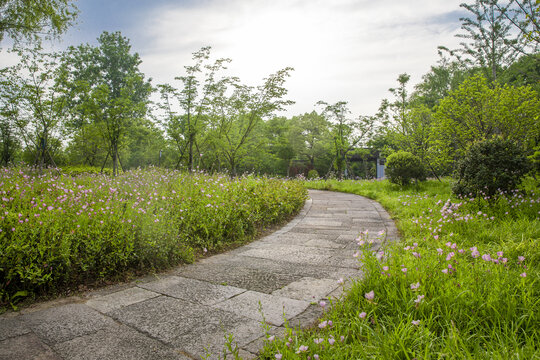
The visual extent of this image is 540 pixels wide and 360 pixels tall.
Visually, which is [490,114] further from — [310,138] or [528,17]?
[310,138]

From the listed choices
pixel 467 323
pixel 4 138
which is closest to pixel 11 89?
pixel 4 138

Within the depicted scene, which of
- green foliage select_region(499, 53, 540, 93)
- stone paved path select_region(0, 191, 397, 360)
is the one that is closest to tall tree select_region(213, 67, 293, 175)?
stone paved path select_region(0, 191, 397, 360)

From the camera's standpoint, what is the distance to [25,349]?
5.70 ft

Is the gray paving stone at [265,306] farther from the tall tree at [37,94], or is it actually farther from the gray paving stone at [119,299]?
the tall tree at [37,94]

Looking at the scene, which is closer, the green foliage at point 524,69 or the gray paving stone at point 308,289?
the gray paving stone at point 308,289

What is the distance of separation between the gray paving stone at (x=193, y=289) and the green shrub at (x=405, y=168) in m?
8.17

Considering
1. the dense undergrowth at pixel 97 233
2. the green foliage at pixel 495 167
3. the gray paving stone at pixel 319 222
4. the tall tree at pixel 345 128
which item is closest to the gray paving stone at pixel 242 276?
the dense undergrowth at pixel 97 233

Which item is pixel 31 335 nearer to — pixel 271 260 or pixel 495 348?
pixel 271 260

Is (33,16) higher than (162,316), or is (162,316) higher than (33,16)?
(33,16)

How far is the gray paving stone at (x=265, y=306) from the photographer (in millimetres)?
2152

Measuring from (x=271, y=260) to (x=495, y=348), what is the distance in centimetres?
238

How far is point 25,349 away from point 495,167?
6.67 m

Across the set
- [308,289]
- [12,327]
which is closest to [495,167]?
[308,289]

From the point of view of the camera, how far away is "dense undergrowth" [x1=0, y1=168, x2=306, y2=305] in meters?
2.48
